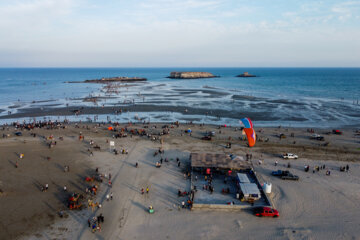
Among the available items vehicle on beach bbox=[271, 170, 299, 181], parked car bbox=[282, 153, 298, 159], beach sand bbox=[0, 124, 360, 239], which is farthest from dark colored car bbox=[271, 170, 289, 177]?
parked car bbox=[282, 153, 298, 159]

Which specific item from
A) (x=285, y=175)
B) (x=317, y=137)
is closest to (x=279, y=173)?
(x=285, y=175)

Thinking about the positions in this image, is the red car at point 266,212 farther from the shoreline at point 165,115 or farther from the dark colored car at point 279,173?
the shoreline at point 165,115

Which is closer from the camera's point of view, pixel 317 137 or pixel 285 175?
pixel 285 175

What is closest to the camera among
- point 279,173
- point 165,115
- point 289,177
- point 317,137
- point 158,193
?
point 158,193

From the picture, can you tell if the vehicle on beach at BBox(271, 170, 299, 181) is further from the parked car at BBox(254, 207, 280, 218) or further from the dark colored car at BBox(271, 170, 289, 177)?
the parked car at BBox(254, 207, 280, 218)

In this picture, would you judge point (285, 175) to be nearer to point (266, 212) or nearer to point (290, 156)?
point (290, 156)

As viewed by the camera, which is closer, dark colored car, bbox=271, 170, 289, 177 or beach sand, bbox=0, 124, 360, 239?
beach sand, bbox=0, 124, 360, 239

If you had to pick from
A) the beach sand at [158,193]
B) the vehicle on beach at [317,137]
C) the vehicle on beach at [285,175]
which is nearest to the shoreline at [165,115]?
the vehicle on beach at [317,137]

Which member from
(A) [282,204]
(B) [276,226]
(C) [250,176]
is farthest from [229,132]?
(B) [276,226]

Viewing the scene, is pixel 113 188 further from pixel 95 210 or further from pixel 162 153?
pixel 162 153
